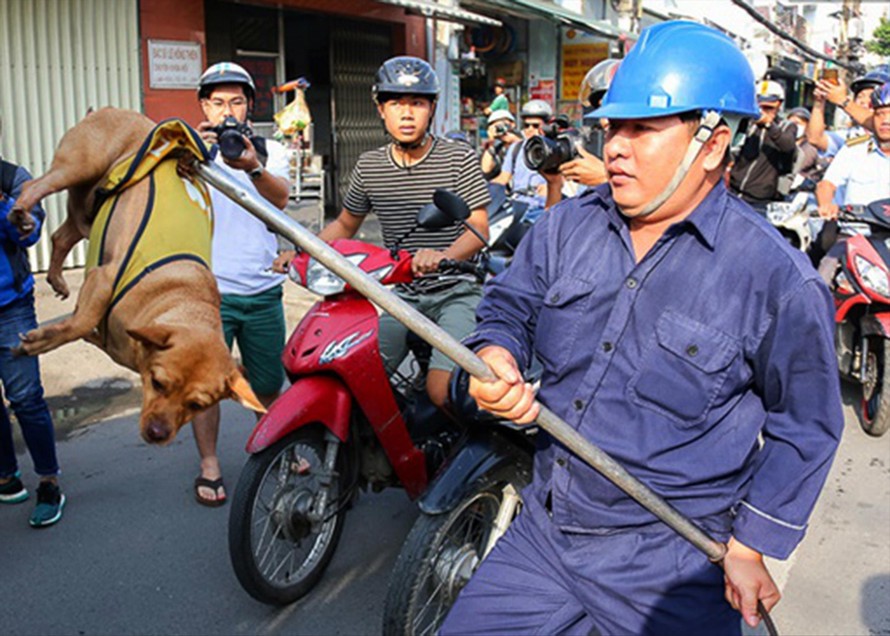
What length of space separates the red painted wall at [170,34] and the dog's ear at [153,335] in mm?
7615

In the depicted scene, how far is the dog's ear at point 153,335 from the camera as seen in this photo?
5.63 feet

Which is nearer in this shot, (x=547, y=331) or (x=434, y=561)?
(x=547, y=331)

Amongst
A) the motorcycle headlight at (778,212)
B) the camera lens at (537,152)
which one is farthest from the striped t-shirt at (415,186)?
the motorcycle headlight at (778,212)

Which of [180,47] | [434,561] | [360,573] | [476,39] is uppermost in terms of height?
[476,39]

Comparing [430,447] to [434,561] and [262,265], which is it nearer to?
[434,561]

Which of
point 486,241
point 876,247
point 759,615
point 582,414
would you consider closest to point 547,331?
point 582,414

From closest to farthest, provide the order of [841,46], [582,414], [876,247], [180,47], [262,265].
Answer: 1. [582,414]
2. [262,265]
3. [876,247]
4. [180,47]
5. [841,46]

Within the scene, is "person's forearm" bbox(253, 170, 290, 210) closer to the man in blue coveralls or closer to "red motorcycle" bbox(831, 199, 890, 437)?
the man in blue coveralls

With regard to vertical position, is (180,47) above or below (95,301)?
above

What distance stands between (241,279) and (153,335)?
244 cm

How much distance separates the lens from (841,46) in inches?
773

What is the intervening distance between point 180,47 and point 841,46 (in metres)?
16.1

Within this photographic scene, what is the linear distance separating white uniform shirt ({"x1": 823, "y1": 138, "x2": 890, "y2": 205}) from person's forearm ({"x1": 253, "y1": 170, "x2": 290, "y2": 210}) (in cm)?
418

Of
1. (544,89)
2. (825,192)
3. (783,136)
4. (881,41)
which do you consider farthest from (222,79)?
(881,41)
